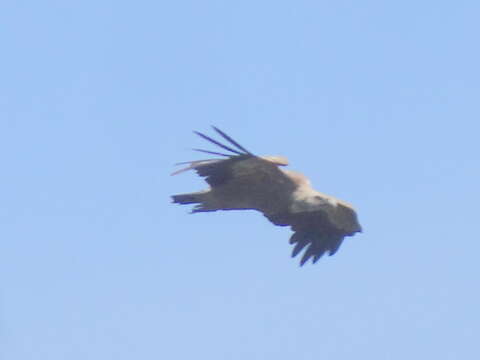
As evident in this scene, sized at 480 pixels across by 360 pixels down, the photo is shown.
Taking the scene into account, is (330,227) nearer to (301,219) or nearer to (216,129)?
(301,219)

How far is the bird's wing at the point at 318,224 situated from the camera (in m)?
21.5

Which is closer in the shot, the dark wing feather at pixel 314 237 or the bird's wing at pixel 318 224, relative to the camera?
the bird's wing at pixel 318 224

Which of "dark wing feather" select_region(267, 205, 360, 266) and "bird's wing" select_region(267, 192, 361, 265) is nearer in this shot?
"bird's wing" select_region(267, 192, 361, 265)

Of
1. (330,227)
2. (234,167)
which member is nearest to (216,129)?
(234,167)

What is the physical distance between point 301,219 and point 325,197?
592mm

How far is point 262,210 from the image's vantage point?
21.4m

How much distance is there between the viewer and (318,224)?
2223 centimetres

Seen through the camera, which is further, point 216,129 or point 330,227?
point 330,227

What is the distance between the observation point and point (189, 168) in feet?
70.3

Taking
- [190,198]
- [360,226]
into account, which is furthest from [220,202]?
[360,226]

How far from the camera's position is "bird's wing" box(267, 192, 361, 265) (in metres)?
21.5

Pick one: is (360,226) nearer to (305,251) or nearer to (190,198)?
(305,251)

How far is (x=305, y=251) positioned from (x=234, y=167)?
1.62m

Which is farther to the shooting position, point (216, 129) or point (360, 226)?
point (360, 226)
